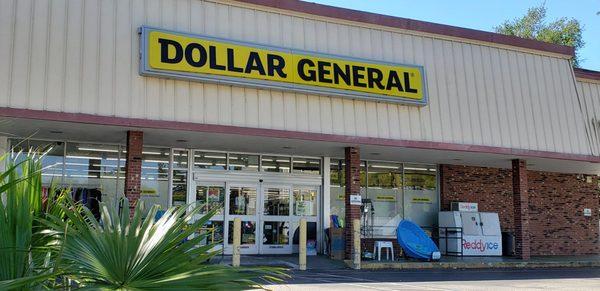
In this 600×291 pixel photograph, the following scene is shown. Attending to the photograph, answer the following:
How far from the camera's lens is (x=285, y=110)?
15.5 m

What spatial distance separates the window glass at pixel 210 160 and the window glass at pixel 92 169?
2.34 meters

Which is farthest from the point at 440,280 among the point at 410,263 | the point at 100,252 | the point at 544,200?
the point at 100,252

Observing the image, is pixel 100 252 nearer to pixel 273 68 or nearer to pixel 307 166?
pixel 273 68

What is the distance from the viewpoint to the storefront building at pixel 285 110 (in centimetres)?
1354

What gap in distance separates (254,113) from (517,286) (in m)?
7.29

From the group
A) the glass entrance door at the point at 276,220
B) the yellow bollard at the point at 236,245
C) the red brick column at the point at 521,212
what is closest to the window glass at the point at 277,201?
the glass entrance door at the point at 276,220

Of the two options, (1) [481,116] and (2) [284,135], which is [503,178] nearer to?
(1) [481,116]

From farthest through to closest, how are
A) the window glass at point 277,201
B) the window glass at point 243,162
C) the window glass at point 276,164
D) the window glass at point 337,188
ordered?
the window glass at point 337,188 → the window glass at point 276,164 → the window glass at point 277,201 → the window glass at point 243,162

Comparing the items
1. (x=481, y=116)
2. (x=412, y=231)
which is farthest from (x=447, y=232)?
(x=481, y=116)

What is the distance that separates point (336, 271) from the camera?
618 inches

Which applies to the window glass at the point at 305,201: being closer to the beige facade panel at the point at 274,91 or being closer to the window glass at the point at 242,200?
the window glass at the point at 242,200

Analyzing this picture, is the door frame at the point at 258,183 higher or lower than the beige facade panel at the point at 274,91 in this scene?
lower

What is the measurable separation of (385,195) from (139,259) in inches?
722

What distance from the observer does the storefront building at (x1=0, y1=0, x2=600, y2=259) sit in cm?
1354
